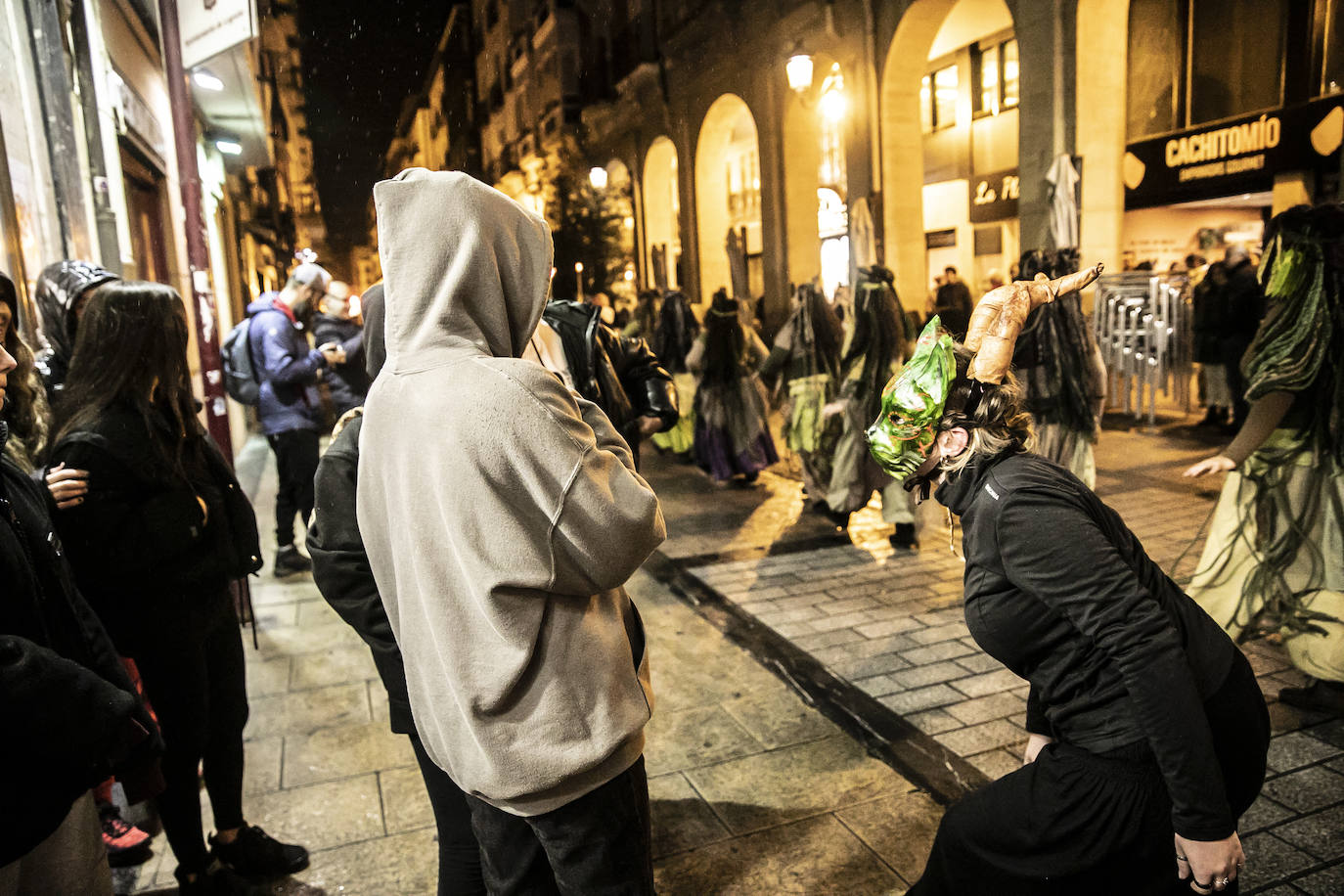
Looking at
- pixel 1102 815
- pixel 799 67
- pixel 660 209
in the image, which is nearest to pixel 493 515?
pixel 1102 815

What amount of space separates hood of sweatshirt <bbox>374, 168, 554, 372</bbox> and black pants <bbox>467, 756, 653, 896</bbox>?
903mm

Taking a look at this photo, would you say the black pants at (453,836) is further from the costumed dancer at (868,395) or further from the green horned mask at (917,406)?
the costumed dancer at (868,395)

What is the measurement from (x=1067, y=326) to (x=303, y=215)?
234 feet

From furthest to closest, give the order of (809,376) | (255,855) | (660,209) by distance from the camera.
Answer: (660,209) → (809,376) → (255,855)

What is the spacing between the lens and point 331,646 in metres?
5.30

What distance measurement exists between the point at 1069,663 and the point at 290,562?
20.3 ft

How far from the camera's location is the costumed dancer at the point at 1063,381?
5809 mm

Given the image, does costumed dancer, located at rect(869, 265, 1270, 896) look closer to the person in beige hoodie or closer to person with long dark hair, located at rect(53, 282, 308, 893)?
the person in beige hoodie

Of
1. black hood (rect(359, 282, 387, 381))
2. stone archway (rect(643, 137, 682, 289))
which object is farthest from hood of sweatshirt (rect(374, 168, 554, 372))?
stone archway (rect(643, 137, 682, 289))

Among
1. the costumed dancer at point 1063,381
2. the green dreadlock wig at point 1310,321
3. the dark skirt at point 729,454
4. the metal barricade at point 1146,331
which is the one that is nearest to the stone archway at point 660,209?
the metal barricade at point 1146,331

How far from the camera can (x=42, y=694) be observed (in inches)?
67.5

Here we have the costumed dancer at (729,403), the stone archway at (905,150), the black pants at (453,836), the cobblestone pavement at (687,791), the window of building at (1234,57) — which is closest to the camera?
the black pants at (453,836)

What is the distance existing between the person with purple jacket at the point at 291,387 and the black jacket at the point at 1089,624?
5.44 meters

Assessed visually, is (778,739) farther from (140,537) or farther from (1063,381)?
(1063,381)
